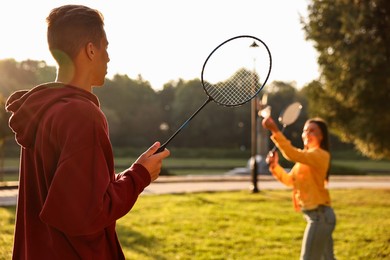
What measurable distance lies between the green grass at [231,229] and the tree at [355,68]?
13.3 ft

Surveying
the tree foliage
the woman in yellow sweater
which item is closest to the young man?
the woman in yellow sweater

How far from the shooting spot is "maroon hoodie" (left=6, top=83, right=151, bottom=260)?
1950 mm

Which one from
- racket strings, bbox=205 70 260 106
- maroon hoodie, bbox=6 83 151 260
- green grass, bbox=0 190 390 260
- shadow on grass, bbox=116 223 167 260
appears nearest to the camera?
maroon hoodie, bbox=6 83 151 260

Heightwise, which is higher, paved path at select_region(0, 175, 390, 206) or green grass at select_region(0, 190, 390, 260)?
green grass at select_region(0, 190, 390, 260)

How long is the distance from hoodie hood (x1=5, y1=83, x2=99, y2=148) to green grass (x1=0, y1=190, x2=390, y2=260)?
244 inches

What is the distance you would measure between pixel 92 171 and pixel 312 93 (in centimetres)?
2093

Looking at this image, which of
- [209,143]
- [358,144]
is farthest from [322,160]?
[209,143]

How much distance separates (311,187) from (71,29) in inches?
185

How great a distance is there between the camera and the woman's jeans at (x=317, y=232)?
615 cm

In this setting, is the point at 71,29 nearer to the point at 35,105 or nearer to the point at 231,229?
the point at 35,105

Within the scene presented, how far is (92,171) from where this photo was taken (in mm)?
1976

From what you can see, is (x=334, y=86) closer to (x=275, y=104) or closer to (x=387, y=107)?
(x=387, y=107)

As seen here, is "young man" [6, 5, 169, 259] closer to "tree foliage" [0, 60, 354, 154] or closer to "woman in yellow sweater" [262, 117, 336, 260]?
"woman in yellow sweater" [262, 117, 336, 260]

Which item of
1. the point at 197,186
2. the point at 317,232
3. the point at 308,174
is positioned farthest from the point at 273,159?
the point at 197,186
